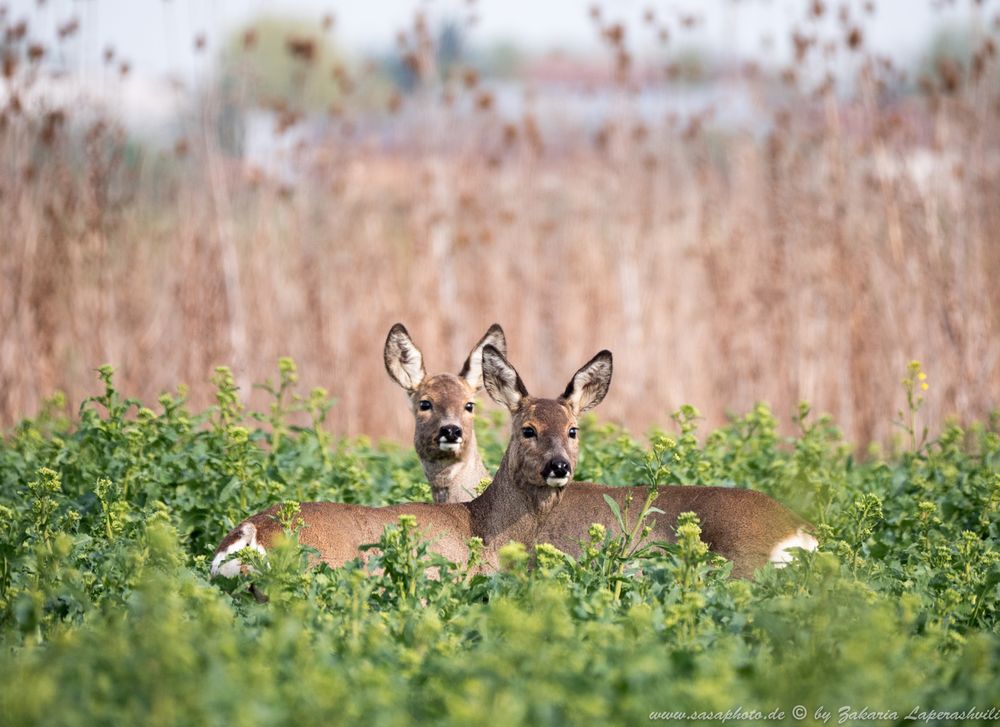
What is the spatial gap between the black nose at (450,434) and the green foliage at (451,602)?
256mm

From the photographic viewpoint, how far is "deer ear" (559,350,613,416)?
19.1ft

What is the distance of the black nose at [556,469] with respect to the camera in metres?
5.30

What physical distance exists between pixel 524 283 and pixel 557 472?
561cm

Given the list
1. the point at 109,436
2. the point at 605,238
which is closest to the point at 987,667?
the point at 109,436

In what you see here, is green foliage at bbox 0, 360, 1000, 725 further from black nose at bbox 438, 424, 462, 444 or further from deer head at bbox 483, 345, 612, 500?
deer head at bbox 483, 345, 612, 500

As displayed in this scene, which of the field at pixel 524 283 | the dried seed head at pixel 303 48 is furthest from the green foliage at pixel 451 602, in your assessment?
the dried seed head at pixel 303 48

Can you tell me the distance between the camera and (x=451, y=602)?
416cm

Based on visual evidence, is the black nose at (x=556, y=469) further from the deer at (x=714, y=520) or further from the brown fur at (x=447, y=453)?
the brown fur at (x=447, y=453)

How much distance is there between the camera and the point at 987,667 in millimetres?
3770

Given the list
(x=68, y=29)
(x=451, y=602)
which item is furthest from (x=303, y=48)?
(x=451, y=602)

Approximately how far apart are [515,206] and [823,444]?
4977mm

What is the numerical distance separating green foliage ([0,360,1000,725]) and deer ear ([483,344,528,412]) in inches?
21.6

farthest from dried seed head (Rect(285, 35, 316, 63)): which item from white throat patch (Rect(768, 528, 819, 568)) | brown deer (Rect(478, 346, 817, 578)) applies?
white throat patch (Rect(768, 528, 819, 568))

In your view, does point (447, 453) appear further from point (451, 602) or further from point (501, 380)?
point (451, 602)
